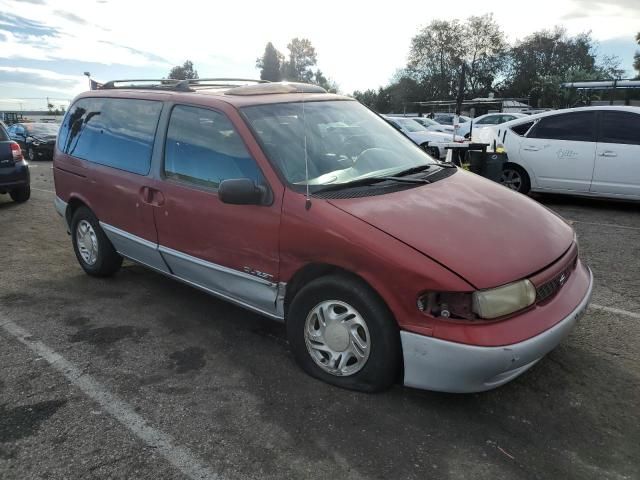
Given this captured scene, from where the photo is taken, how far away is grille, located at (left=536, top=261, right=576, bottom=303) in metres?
2.74

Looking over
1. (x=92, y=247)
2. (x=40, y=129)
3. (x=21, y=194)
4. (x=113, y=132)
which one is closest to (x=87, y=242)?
(x=92, y=247)

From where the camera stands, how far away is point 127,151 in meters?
4.24

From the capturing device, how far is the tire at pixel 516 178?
8.47 m

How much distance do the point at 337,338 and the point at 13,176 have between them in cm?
797

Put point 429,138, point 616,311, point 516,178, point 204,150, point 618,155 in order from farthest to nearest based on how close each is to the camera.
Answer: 1. point 429,138
2. point 516,178
3. point 618,155
4. point 616,311
5. point 204,150

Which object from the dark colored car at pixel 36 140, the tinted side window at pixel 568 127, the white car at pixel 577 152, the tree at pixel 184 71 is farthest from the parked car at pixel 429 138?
the tree at pixel 184 71

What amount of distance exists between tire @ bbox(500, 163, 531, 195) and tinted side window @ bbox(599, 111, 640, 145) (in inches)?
47.9

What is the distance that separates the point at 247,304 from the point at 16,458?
1.50 meters

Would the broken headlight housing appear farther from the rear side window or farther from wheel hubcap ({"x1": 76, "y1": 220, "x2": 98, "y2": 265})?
wheel hubcap ({"x1": 76, "y1": 220, "x2": 98, "y2": 265})

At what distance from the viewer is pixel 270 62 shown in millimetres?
86875

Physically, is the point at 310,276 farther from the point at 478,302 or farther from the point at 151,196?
the point at 151,196

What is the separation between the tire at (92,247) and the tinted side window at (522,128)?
21.5 feet

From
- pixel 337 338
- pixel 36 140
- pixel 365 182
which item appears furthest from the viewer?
pixel 36 140

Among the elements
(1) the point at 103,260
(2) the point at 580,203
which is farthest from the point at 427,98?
(1) the point at 103,260
